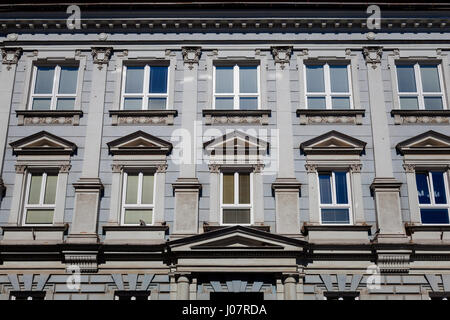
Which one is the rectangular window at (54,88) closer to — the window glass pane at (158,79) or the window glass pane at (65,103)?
the window glass pane at (65,103)

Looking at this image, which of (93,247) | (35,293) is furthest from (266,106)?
(35,293)

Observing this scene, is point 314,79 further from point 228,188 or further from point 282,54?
point 228,188

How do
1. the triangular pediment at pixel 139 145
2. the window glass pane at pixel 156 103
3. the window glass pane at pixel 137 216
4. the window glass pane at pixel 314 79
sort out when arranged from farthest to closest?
the window glass pane at pixel 314 79 → the window glass pane at pixel 156 103 → the triangular pediment at pixel 139 145 → the window glass pane at pixel 137 216

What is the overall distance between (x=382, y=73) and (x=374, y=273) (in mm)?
5817

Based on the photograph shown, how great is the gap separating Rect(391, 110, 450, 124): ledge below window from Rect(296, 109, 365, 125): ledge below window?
1.02 m

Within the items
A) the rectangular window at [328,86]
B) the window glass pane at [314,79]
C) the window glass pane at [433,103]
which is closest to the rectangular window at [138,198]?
the rectangular window at [328,86]

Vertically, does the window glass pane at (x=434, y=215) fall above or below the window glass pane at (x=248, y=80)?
below

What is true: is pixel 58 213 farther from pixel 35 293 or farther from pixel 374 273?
pixel 374 273

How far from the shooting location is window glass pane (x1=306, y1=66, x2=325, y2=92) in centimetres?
1669

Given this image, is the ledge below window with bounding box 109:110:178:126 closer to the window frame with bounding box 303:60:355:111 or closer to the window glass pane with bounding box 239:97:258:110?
the window glass pane with bounding box 239:97:258:110

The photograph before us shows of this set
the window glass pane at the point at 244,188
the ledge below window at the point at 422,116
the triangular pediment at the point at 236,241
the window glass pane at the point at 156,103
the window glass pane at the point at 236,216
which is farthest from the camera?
the window glass pane at the point at 156,103

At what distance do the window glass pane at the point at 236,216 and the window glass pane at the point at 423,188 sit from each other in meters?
4.57

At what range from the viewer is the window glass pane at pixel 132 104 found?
1652cm

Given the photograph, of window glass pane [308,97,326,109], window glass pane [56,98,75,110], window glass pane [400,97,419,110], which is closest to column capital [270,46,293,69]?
window glass pane [308,97,326,109]
